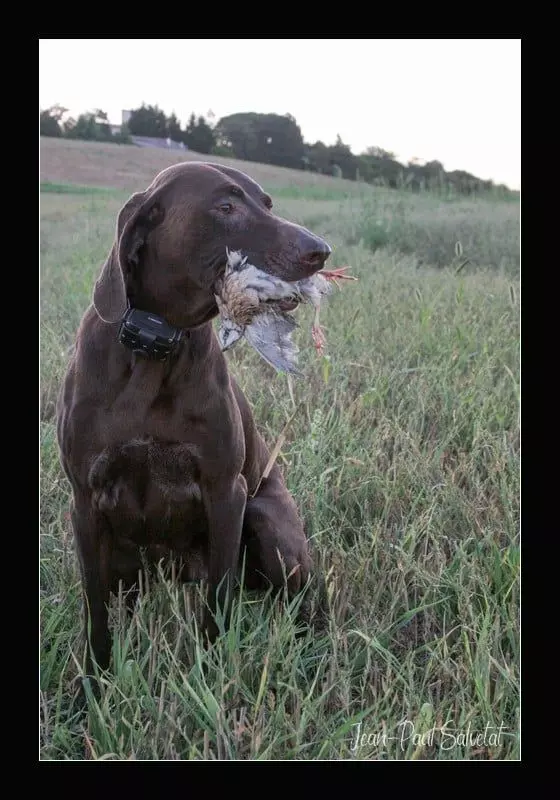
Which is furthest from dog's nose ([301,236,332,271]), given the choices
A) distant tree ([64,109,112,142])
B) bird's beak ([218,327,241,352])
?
distant tree ([64,109,112,142])

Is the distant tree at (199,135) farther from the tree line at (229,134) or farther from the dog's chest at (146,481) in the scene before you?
the dog's chest at (146,481)

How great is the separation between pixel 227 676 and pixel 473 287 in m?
3.24

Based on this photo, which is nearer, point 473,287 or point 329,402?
point 329,402

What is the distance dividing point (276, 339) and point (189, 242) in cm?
34

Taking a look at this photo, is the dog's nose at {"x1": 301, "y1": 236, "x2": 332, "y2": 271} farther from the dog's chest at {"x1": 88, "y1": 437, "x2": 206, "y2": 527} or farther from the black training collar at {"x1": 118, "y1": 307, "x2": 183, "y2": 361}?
the dog's chest at {"x1": 88, "y1": 437, "x2": 206, "y2": 527}

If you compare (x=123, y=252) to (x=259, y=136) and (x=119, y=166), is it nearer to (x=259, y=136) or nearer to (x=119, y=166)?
(x=259, y=136)

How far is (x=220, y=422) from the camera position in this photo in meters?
2.34

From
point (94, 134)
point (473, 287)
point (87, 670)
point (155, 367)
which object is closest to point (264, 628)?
point (87, 670)

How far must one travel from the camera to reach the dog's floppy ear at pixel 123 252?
2195 mm

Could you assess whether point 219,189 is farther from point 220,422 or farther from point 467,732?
→ point 467,732

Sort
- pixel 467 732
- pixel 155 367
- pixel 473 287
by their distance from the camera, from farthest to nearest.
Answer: pixel 473 287 < pixel 155 367 < pixel 467 732

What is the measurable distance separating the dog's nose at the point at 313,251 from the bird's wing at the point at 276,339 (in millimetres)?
171
